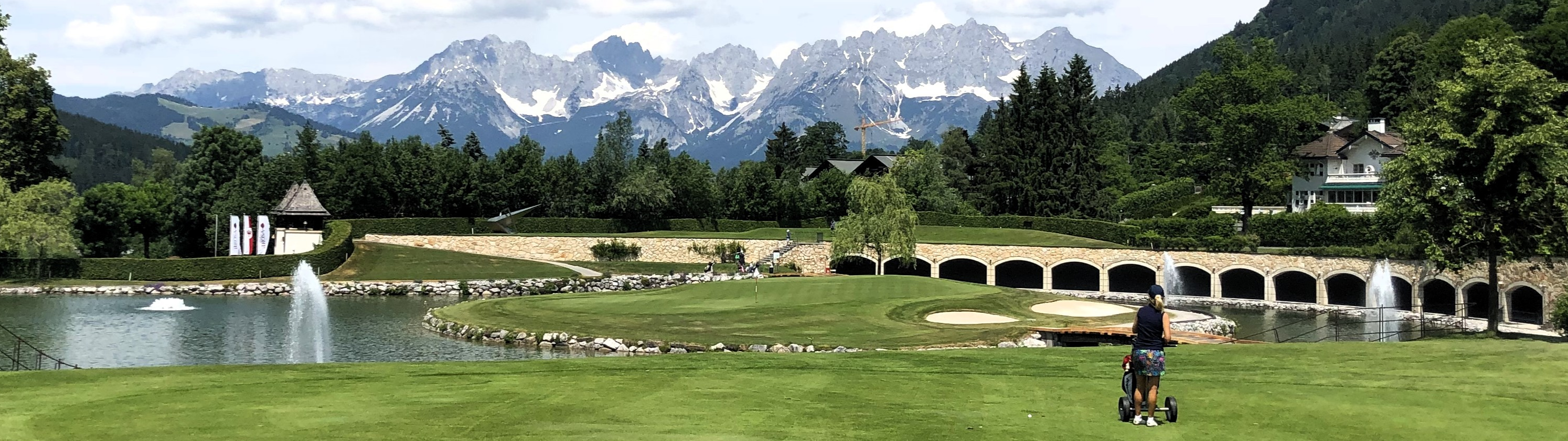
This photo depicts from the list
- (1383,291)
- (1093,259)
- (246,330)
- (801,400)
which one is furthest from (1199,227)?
(801,400)

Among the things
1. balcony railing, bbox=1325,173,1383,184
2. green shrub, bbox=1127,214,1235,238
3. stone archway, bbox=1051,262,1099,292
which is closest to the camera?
green shrub, bbox=1127,214,1235,238

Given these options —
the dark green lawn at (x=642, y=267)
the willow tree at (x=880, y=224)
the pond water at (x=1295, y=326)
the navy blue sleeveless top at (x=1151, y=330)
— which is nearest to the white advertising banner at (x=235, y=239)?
the dark green lawn at (x=642, y=267)

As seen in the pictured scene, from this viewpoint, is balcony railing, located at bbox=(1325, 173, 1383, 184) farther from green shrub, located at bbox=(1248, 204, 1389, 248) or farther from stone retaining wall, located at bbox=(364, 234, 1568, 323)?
stone retaining wall, located at bbox=(364, 234, 1568, 323)

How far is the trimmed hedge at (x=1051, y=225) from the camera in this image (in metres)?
78.4

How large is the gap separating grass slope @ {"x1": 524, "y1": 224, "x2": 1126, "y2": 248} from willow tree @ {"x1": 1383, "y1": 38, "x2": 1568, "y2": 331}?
119ft

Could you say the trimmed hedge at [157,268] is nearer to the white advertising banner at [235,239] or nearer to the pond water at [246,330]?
the pond water at [246,330]

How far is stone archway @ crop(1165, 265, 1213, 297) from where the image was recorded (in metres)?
68.9

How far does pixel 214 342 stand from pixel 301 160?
58423mm

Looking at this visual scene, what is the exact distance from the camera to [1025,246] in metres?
70.7

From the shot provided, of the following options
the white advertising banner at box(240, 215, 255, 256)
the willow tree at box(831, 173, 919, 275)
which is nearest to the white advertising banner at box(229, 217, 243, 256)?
the white advertising banner at box(240, 215, 255, 256)

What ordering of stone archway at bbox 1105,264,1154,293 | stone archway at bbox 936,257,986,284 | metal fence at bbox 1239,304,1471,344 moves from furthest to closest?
stone archway at bbox 936,257,986,284 < stone archway at bbox 1105,264,1154,293 < metal fence at bbox 1239,304,1471,344

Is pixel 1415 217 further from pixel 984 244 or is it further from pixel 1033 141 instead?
pixel 1033 141

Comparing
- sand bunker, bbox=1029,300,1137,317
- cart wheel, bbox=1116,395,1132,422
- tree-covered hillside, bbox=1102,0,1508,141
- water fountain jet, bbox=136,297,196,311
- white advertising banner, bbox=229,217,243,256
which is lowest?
water fountain jet, bbox=136,297,196,311

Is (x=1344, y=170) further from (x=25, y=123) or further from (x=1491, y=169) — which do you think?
(x=25, y=123)
